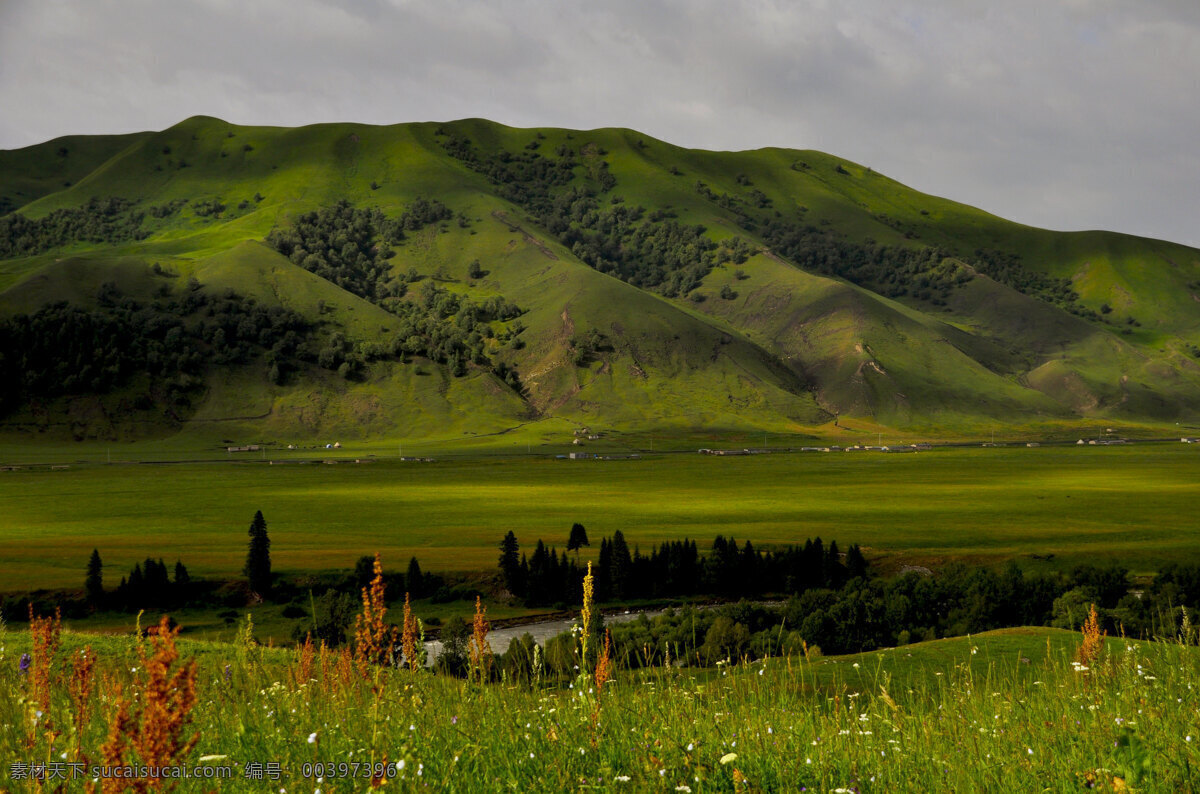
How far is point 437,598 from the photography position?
76.3 m

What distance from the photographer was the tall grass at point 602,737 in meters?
6.07

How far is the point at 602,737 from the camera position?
7.28 m

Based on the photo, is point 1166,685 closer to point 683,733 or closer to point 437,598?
point 683,733

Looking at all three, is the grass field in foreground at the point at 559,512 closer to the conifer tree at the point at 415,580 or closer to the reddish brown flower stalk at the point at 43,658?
the conifer tree at the point at 415,580

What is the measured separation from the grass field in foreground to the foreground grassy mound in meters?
76.0

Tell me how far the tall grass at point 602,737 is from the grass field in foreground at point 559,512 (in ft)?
250

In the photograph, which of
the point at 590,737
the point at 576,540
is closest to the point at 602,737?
the point at 590,737

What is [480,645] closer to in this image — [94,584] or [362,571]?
[94,584]

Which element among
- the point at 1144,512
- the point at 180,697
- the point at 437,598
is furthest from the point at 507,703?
the point at 1144,512

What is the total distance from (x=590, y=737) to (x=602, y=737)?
0.25 m

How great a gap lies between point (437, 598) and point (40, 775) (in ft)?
239

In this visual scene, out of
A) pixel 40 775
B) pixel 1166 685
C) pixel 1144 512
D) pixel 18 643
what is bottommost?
pixel 1144 512

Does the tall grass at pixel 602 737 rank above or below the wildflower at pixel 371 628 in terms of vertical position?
below

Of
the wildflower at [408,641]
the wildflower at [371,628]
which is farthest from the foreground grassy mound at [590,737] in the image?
the wildflower at [408,641]
